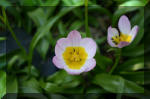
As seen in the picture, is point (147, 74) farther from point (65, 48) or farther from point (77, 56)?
point (65, 48)

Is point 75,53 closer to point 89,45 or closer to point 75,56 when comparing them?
point 75,56

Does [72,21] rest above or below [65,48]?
above

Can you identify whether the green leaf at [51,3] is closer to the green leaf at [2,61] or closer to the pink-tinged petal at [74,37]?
the green leaf at [2,61]

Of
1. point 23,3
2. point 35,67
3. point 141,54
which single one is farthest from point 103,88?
point 23,3

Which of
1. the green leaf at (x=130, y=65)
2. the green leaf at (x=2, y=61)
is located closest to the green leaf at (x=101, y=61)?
the green leaf at (x=130, y=65)

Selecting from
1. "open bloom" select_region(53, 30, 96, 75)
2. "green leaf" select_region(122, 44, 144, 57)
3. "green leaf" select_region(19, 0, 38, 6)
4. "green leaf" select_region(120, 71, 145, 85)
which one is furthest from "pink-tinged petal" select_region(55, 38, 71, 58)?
"green leaf" select_region(19, 0, 38, 6)

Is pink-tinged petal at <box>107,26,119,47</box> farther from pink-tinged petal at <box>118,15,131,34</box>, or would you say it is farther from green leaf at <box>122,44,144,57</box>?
green leaf at <box>122,44,144,57</box>
